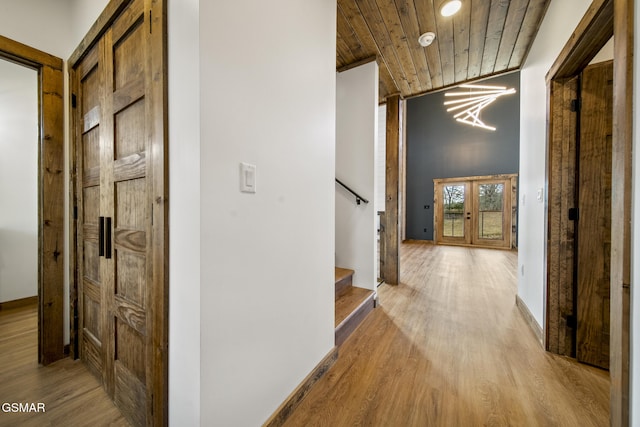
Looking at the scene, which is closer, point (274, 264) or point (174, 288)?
point (174, 288)

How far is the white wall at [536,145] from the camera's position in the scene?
5.65 ft

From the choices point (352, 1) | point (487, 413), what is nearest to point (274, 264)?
point (487, 413)

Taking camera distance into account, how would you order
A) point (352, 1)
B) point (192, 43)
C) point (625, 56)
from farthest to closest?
point (352, 1) < point (625, 56) < point (192, 43)

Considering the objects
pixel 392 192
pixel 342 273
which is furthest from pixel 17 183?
pixel 392 192

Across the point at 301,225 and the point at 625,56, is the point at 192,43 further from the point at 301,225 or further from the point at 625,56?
the point at 625,56

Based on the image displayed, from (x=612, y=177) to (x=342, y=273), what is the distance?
2148mm

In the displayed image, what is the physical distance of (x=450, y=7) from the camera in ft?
6.30

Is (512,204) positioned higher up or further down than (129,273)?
higher up

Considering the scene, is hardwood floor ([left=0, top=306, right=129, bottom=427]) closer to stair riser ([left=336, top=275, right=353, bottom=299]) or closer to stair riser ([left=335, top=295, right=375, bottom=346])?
stair riser ([left=335, top=295, right=375, bottom=346])

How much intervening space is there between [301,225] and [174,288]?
0.66 meters

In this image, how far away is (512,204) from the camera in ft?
21.9

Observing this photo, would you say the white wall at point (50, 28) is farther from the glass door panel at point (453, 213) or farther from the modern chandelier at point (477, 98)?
the glass door panel at point (453, 213)

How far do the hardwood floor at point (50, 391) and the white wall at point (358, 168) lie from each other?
2.24m

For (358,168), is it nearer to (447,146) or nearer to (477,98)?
(477,98)
